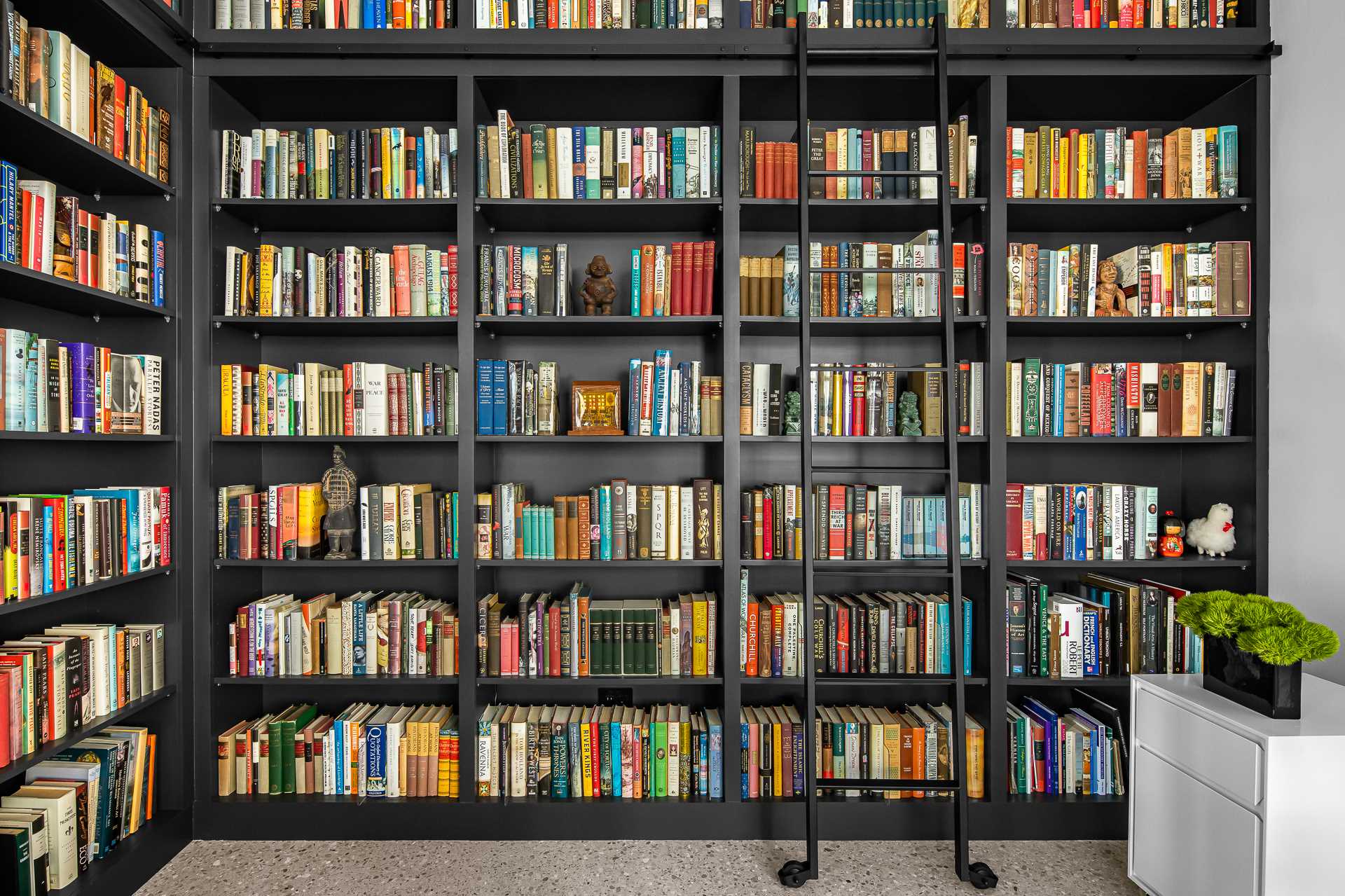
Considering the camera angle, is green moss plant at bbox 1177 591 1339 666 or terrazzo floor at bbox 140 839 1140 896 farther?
terrazzo floor at bbox 140 839 1140 896

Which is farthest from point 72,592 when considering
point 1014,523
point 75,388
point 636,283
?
point 1014,523

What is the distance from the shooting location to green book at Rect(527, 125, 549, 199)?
2.29 metres

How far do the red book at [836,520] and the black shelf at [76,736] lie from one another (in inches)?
86.6

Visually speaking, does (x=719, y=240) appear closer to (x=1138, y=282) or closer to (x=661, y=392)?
(x=661, y=392)

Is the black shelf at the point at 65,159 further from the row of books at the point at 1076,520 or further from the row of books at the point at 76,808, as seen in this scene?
the row of books at the point at 1076,520

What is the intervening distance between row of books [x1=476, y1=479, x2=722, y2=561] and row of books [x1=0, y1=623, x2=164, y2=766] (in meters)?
1.06

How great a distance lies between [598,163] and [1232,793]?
2504 millimetres

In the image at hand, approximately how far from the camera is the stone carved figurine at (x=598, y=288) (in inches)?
90.9

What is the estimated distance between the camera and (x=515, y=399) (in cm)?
228

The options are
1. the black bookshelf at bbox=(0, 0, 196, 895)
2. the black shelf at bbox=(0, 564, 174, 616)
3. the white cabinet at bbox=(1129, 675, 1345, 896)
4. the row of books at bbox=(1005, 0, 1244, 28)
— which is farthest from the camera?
the row of books at bbox=(1005, 0, 1244, 28)

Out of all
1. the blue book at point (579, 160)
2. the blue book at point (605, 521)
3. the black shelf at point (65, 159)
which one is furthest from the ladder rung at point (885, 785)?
the black shelf at point (65, 159)

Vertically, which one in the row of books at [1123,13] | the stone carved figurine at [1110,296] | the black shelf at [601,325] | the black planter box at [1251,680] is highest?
the row of books at [1123,13]

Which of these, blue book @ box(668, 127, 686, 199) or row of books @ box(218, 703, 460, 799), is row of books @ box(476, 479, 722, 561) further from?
blue book @ box(668, 127, 686, 199)

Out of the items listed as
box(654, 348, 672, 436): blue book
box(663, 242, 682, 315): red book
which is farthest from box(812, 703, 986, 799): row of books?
box(663, 242, 682, 315): red book
